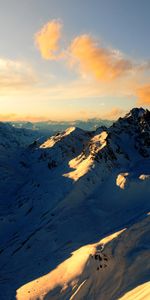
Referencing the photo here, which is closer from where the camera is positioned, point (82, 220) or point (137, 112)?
point (82, 220)

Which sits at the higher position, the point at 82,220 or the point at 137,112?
the point at 137,112

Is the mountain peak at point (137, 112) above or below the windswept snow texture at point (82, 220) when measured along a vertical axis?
above

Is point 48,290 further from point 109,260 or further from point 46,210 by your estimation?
point 46,210

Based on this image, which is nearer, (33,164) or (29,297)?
(29,297)

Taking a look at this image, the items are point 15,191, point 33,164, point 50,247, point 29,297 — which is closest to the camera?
point 29,297

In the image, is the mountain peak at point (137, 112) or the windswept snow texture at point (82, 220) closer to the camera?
the windswept snow texture at point (82, 220)

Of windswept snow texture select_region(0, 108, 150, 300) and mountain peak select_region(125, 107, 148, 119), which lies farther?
mountain peak select_region(125, 107, 148, 119)

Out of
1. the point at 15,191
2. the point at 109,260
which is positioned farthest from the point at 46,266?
the point at 15,191

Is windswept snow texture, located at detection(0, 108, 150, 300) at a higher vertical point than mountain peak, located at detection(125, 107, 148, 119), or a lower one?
lower
